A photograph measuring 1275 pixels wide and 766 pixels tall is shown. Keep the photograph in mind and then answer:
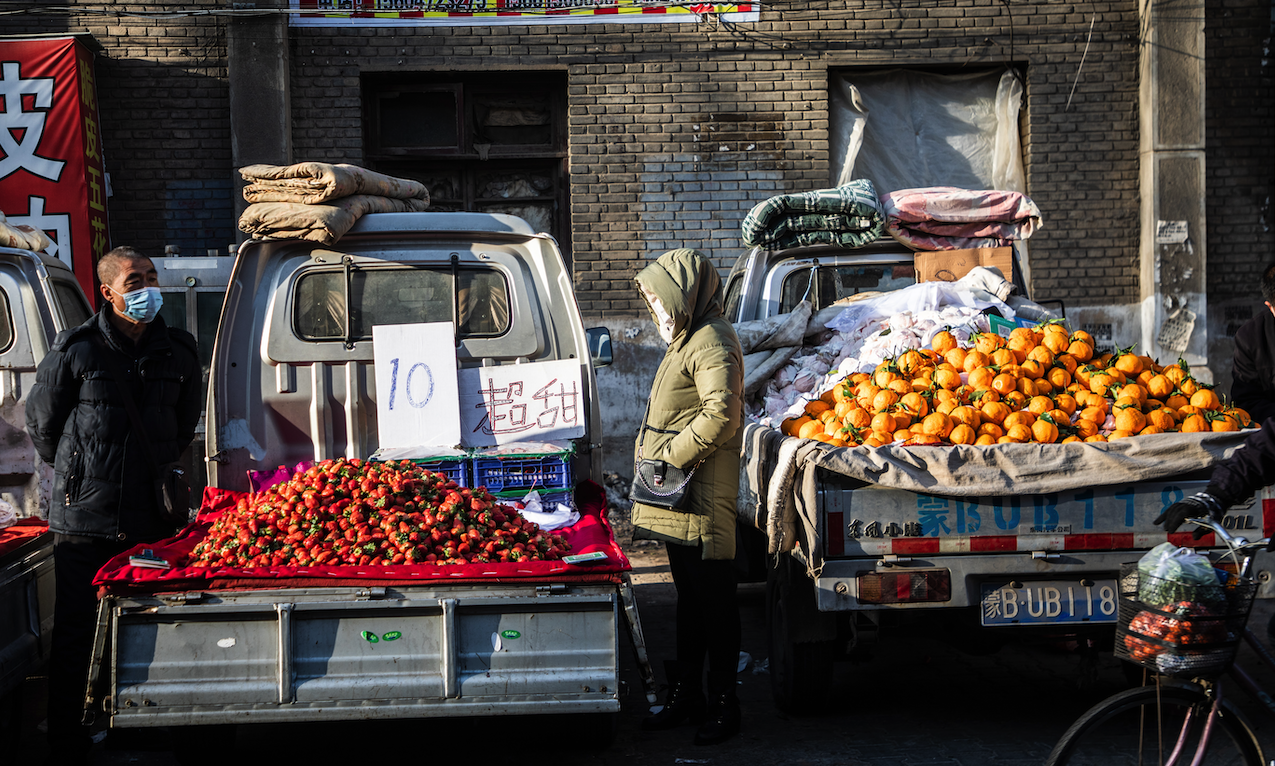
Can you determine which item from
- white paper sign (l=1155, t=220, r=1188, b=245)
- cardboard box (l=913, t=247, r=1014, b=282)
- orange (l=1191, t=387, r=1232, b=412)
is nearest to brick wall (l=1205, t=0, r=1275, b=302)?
white paper sign (l=1155, t=220, r=1188, b=245)

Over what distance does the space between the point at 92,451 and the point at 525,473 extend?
1.69 meters

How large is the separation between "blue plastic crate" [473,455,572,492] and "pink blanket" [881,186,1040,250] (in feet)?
9.84

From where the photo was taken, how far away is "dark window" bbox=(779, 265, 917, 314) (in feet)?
20.1

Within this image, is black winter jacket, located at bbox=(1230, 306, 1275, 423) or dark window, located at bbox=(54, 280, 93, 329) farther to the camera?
dark window, located at bbox=(54, 280, 93, 329)

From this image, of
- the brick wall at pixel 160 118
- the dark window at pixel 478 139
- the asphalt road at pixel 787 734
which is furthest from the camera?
the dark window at pixel 478 139

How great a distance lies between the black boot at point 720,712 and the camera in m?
3.97

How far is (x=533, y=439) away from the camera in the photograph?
14.4 ft

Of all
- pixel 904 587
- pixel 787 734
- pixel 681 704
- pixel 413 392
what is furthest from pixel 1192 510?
pixel 413 392

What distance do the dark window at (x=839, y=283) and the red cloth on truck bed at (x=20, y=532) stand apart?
4036mm

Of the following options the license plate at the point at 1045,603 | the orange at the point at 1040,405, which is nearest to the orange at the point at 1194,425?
the orange at the point at 1040,405

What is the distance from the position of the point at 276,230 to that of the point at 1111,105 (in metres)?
8.73

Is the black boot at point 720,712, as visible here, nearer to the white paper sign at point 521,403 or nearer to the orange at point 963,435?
the white paper sign at point 521,403

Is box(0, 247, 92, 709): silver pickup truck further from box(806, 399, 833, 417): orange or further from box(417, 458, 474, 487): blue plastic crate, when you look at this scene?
box(806, 399, 833, 417): orange

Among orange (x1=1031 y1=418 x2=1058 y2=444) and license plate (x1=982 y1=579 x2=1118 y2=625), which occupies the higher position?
orange (x1=1031 y1=418 x2=1058 y2=444)
